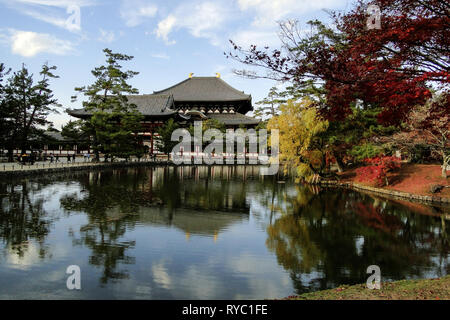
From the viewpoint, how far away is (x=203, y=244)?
8.91 metres

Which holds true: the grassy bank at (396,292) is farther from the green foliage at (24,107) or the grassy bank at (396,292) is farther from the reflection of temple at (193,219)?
the green foliage at (24,107)

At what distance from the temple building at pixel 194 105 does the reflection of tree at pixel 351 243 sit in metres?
33.5

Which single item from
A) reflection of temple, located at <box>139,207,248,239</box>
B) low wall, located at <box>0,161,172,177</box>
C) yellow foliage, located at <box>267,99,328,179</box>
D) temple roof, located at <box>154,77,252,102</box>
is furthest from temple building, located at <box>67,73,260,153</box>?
reflection of temple, located at <box>139,207,248,239</box>

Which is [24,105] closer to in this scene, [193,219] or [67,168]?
[67,168]

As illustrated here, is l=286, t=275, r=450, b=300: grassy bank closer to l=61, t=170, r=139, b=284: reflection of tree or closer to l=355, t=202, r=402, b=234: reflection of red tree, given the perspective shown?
l=61, t=170, r=139, b=284: reflection of tree

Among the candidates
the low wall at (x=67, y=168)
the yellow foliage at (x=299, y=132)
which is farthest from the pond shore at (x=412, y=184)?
the low wall at (x=67, y=168)

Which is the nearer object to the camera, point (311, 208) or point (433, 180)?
point (311, 208)

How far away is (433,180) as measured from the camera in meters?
18.7

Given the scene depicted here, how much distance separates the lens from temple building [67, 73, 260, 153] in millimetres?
45750

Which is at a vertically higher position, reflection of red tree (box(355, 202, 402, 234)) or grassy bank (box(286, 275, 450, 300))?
grassy bank (box(286, 275, 450, 300))

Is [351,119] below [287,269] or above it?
above
